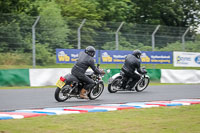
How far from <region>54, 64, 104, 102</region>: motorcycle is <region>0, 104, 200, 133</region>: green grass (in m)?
2.39

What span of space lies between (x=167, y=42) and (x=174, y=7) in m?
17.7

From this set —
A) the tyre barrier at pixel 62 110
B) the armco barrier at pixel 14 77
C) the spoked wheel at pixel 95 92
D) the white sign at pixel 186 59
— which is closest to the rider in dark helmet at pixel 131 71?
the spoked wheel at pixel 95 92

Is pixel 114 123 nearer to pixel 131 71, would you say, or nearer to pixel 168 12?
pixel 131 71

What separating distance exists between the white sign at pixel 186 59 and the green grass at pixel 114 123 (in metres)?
15.0

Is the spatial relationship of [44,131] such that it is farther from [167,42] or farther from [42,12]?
[42,12]

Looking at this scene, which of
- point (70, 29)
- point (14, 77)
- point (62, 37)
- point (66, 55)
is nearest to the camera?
point (14, 77)

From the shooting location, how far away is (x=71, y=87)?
11328 millimetres

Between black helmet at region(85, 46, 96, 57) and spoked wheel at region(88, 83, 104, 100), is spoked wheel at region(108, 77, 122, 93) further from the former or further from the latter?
black helmet at region(85, 46, 96, 57)

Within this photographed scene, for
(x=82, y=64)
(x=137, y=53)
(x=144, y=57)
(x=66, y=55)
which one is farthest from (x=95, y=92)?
(x=144, y=57)

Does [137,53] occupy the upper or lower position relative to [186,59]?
upper

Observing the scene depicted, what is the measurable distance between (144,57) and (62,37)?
16.7ft

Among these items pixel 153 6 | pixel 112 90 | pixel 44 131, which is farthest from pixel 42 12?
pixel 44 131

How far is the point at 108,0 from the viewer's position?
36.5 metres

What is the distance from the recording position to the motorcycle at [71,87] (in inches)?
435
